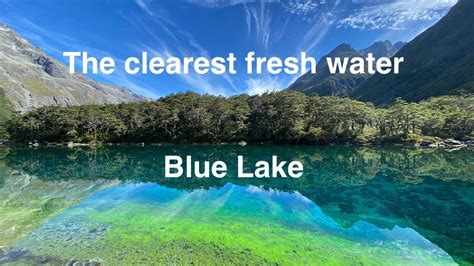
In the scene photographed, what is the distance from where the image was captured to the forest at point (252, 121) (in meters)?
76.8

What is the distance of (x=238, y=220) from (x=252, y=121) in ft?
225

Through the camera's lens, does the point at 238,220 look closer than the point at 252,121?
Yes

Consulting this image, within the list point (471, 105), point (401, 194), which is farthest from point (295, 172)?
point (471, 105)

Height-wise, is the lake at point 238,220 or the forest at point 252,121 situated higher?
the forest at point 252,121

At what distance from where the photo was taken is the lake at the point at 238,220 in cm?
1250

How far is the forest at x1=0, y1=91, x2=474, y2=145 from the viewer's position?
76.8 meters

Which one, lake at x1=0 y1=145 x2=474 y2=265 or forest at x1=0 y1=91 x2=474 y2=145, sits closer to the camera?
lake at x1=0 y1=145 x2=474 y2=265

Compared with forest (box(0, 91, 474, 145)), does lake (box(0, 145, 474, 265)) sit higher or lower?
lower

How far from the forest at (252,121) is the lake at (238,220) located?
45999mm

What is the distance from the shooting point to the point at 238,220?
57.7 ft

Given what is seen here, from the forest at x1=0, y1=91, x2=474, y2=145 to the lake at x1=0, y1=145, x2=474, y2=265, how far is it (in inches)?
1811

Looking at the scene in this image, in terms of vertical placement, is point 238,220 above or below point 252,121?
below

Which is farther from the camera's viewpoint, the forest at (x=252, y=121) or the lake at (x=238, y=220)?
the forest at (x=252, y=121)

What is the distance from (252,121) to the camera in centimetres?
8544
